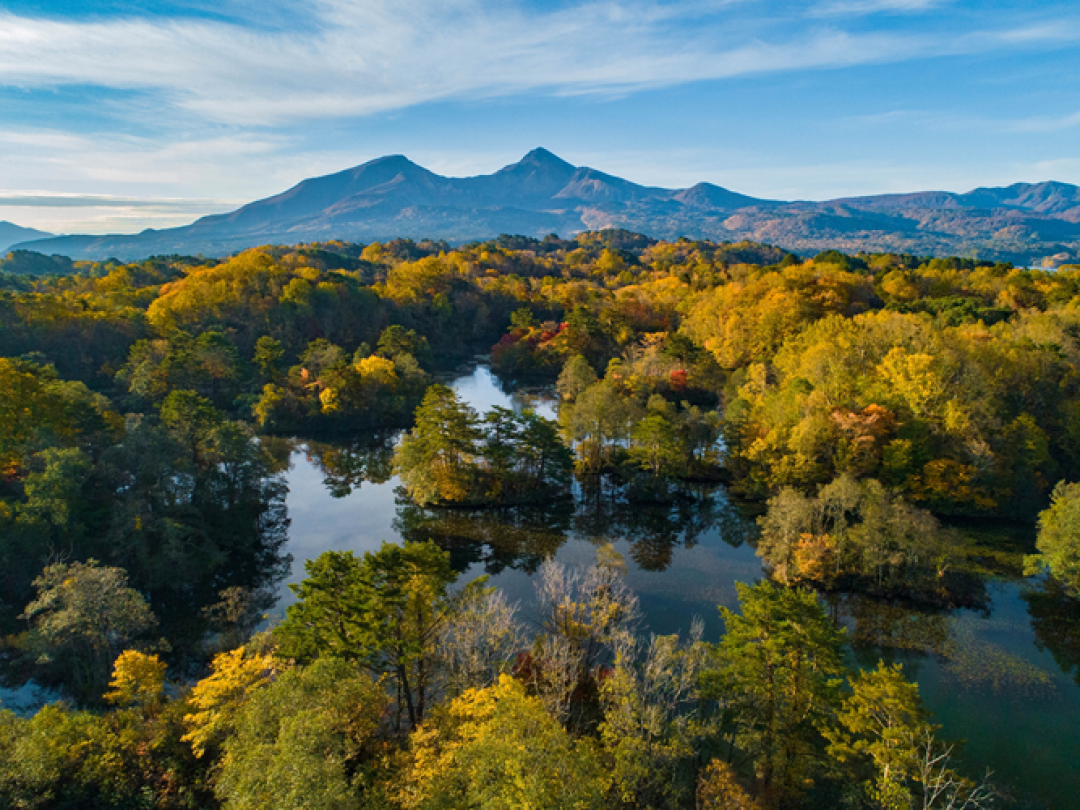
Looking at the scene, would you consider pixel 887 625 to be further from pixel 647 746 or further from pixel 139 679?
pixel 139 679

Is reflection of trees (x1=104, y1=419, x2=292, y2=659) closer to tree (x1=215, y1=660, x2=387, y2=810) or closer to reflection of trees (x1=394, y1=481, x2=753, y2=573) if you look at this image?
reflection of trees (x1=394, y1=481, x2=753, y2=573)

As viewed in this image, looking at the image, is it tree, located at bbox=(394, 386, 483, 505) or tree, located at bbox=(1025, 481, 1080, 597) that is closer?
tree, located at bbox=(1025, 481, 1080, 597)

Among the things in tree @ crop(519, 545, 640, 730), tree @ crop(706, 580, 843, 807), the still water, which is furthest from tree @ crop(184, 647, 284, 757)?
tree @ crop(706, 580, 843, 807)

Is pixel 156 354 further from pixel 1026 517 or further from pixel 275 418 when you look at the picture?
pixel 1026 517

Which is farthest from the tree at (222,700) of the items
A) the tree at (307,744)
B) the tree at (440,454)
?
the tree at (440,454)

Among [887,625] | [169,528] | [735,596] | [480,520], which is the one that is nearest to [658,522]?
[735,596]
